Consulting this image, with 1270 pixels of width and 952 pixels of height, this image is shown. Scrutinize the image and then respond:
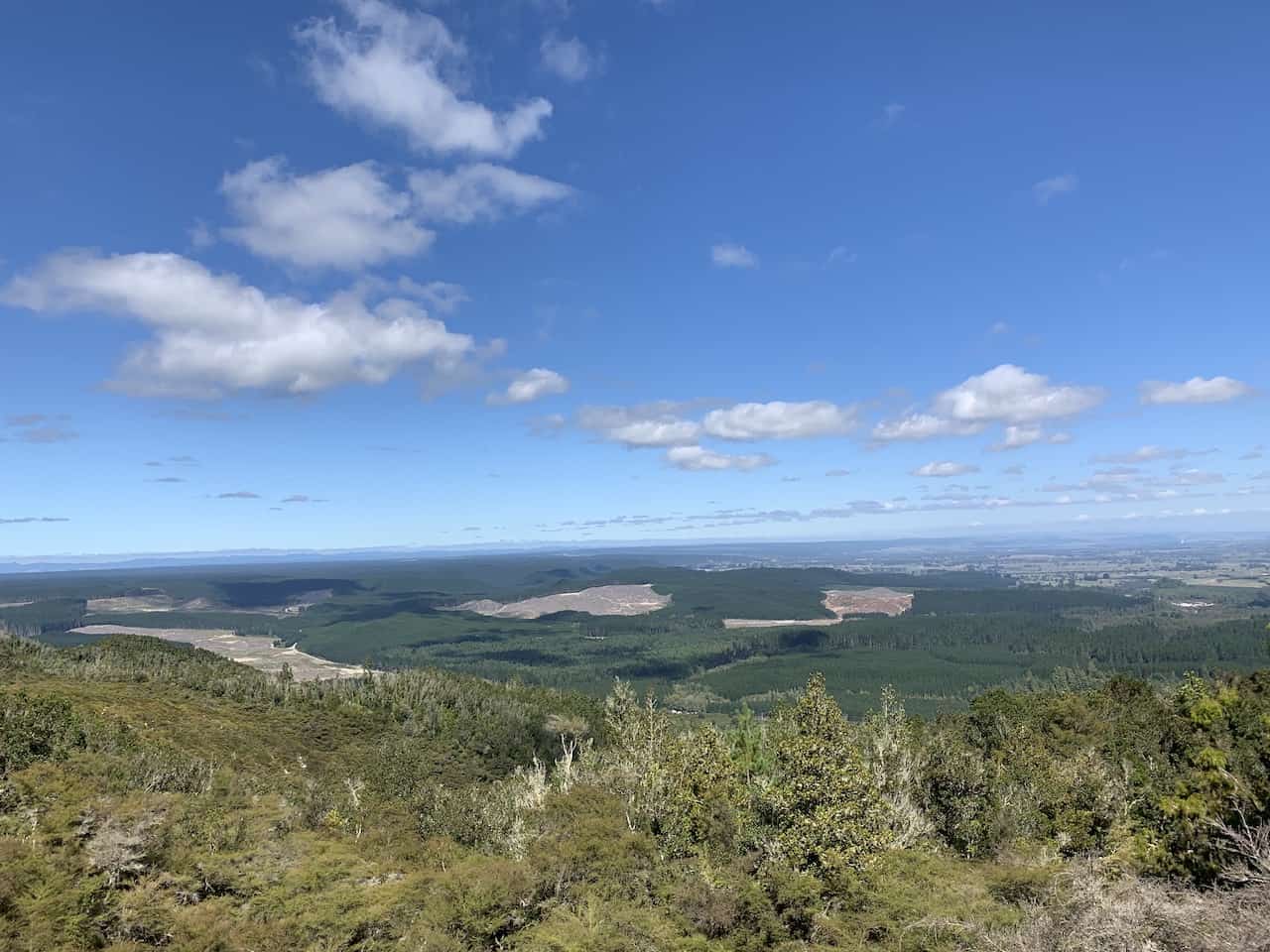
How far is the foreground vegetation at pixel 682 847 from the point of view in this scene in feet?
86.5

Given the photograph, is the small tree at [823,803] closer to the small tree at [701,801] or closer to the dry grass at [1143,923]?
the small tree at [701,801]

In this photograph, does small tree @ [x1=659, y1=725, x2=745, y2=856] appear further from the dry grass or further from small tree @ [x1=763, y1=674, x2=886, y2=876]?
the dry grass

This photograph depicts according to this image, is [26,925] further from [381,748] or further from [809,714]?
[381,748]

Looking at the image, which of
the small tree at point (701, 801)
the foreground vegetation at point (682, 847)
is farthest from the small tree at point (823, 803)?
the small tree at point (701, 801)

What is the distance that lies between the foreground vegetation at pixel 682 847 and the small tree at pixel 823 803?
13cm

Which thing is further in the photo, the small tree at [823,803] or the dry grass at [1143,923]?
the small tree at [823,803]

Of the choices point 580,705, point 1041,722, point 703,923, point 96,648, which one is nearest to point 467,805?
point 703,923

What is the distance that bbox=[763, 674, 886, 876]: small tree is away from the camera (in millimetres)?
33562

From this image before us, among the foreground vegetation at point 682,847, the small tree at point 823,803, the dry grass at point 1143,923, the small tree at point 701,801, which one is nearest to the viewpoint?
the dry grass at point 1143,923

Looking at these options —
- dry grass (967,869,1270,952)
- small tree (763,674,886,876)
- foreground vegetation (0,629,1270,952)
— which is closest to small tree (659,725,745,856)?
foreground vegetation (0,629,1270,952)

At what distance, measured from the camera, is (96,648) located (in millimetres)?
164375

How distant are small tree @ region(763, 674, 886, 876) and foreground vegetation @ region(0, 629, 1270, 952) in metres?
0.13

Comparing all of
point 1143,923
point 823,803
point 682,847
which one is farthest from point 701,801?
point 1143,923

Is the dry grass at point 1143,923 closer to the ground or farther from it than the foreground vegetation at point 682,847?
farther from it
